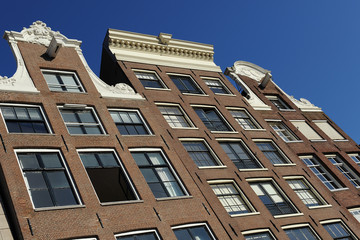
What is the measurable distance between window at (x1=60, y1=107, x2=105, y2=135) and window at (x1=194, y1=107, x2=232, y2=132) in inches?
337

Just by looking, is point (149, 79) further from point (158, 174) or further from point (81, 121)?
point (158, 174)

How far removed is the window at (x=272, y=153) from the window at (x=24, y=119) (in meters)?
15.2

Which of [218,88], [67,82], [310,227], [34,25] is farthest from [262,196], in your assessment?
[34,25]

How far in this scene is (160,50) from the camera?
33.3m

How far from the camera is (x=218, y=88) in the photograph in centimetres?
3394

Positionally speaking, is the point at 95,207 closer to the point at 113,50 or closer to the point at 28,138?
the point at 28,138

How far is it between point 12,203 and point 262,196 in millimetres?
14735

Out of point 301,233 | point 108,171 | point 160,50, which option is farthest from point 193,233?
point 160,50

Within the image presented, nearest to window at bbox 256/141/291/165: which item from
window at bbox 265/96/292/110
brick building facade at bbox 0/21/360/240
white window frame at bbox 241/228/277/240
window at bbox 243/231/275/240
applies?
brick building facade at bbox 0/21/360/240

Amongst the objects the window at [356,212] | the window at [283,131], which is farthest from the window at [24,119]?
the window at [356,212]

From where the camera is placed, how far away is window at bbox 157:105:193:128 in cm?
2806

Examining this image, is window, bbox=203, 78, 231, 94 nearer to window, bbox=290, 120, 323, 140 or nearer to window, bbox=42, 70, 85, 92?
window, bbox=290, 120, 323, 140

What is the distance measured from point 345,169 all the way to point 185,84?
14.0 meters

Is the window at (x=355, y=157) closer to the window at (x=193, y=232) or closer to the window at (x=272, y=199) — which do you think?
the window at (x=272, y=199)
